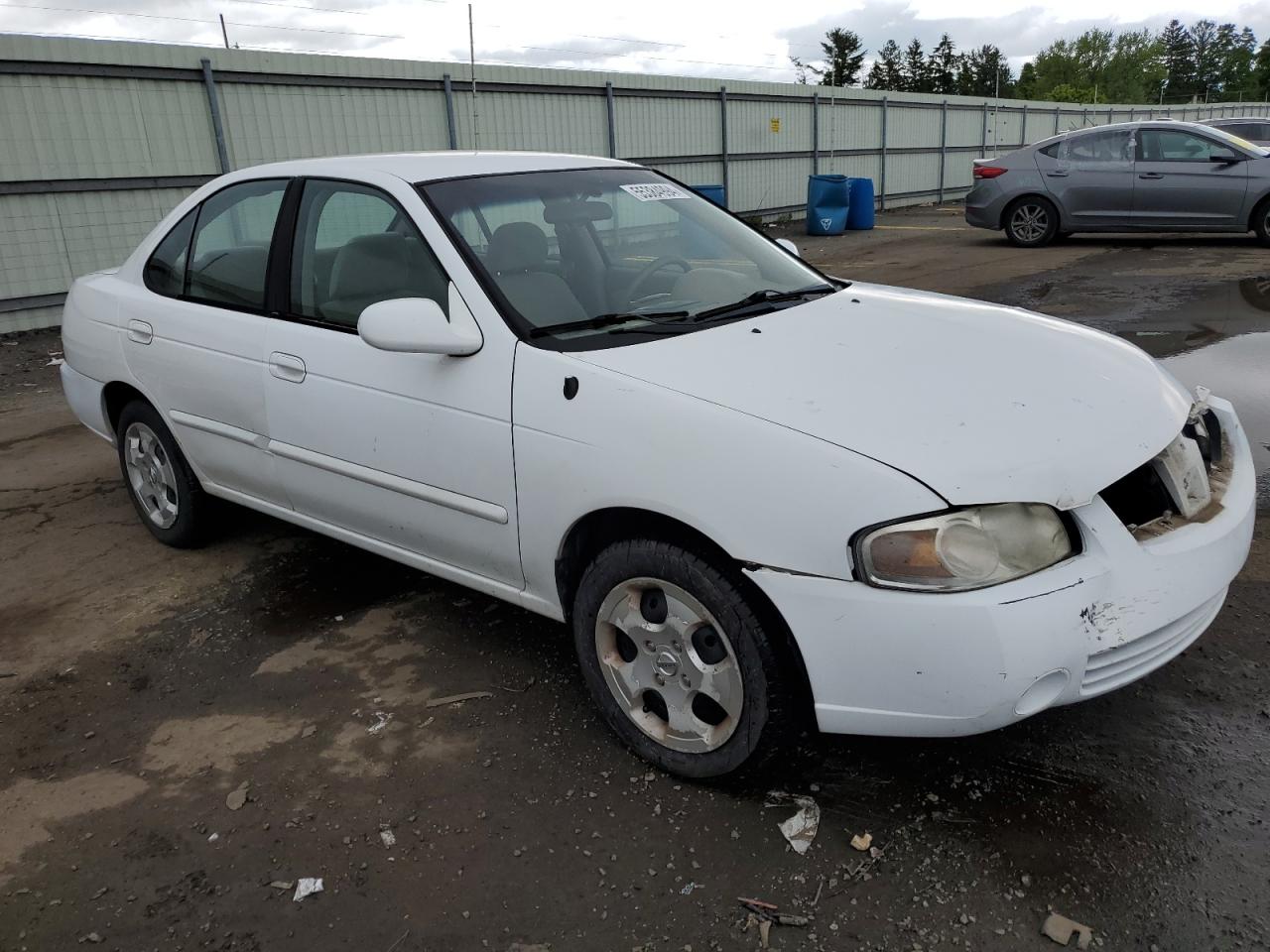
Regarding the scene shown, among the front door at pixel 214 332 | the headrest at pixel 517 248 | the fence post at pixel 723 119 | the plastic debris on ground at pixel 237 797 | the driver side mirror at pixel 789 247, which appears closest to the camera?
the plastic debris on ground at pixel 237 797

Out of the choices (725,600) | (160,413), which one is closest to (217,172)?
(160,413)

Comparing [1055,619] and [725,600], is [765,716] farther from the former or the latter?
[1055,619]

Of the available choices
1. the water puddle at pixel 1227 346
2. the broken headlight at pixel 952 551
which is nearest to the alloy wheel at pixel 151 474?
the broken headlight at pixel 952 551

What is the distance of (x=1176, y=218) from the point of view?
42.2 ft

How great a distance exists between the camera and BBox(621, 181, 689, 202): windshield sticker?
3730 mm

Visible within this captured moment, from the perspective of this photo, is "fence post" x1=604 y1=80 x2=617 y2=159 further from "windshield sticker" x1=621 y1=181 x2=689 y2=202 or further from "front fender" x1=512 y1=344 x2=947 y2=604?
"front fender" x1=512 y1=344 x2=947 y2=604

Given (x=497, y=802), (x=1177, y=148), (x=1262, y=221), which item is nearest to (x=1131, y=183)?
(x=1177, y=148)

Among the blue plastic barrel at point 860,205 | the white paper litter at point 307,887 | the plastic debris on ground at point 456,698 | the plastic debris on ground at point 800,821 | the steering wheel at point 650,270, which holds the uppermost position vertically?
the steering wheel at point 650,270

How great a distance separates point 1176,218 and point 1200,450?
464 inches

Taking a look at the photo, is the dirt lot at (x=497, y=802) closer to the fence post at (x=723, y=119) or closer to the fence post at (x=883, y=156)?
the fence post at (x=723, y=119)

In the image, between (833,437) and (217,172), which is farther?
(217,172)

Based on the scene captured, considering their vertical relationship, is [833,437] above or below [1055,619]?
above

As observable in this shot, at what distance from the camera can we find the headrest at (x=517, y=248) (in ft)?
10.2

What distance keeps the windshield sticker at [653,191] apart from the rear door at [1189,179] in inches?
441
